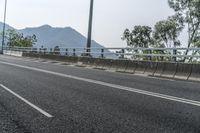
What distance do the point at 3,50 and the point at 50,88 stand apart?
5487 cm

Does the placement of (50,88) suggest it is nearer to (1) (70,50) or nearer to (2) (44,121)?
(2) (44,121)

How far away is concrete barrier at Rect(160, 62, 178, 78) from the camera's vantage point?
55.1 ft

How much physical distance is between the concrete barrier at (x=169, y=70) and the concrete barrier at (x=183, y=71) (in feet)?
0.68

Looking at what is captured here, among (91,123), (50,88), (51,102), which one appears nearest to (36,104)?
(51,102)

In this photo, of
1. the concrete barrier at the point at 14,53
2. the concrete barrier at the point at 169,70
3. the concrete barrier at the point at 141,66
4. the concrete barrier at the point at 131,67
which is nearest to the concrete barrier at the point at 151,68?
the concrete barrier at the point at 141,66

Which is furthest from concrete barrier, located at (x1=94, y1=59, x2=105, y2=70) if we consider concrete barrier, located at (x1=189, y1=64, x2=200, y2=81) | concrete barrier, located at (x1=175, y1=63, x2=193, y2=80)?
concrete barrier, located at (x1=189, y1=64, x2=200, y2=81)

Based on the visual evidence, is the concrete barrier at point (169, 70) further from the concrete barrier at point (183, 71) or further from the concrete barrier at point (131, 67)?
the concrete barrier at point (131, 67)

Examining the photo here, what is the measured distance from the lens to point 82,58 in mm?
28016

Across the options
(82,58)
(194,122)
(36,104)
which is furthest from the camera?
(82,58)

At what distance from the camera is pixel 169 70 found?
56.3 ft

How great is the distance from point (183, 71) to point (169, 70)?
40.7 inches

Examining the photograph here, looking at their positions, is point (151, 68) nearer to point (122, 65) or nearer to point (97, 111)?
point (122, 65)

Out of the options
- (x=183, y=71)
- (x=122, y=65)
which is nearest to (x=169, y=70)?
(x=183, y=71)

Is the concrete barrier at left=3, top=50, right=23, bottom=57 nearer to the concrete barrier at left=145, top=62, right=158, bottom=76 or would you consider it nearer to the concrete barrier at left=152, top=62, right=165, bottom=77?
the concrete barrier at left=145, top=62, right=158, bottom=76
